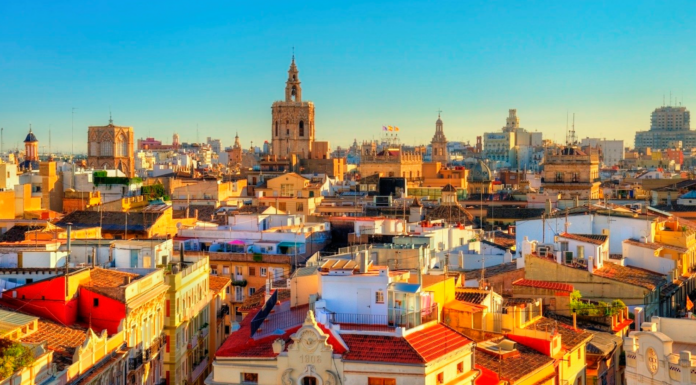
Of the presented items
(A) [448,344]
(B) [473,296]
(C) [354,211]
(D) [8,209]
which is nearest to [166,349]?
(B) [473,296]

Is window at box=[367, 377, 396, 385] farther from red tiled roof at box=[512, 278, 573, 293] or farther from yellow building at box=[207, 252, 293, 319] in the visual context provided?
yellow building at box=[207, 252, 293, 319]

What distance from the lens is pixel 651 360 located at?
1841 centimetres

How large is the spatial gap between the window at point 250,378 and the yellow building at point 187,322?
9.07 m

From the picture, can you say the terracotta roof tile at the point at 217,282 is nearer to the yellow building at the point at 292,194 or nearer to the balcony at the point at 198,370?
the balcony at the point at 198,370

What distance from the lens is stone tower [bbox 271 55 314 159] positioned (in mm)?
107688

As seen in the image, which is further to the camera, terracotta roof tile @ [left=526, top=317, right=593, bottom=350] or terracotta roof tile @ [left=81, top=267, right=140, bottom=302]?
terracotta roof tile @ [left=81, top=267, right=140, bottom=302]

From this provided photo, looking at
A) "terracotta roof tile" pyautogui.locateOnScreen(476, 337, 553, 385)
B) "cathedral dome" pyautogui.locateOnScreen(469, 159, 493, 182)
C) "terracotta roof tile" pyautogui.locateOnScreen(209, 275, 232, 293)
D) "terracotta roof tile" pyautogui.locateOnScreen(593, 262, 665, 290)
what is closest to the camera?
"terracotta roof tile" pyautogui.locateOnScreen(476, 337, 553, 385)

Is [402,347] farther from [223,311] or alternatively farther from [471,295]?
[223,311]

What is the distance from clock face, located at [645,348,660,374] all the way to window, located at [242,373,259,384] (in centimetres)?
674

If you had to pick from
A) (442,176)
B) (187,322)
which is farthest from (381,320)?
(442,176)

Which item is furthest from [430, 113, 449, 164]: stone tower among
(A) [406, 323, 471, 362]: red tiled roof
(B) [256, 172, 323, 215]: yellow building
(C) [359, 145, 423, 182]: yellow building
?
(A) [406, 323, 471, 362]: red tiled roof

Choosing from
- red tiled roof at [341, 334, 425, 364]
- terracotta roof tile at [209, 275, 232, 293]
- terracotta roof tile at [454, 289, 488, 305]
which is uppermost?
terracotta roof tile at [454, 289, 488, 305]

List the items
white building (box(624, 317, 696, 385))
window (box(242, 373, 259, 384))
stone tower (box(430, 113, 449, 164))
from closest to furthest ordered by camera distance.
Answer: white building (box(624, 317, 696, 385))
window (box(242, 373, 259, 384))
stone tower (box(430, 113, 449, 164))

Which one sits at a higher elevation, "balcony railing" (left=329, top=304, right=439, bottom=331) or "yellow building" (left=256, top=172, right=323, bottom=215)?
"yellow building" (left=256, top=172, right=323, bottom=215)
